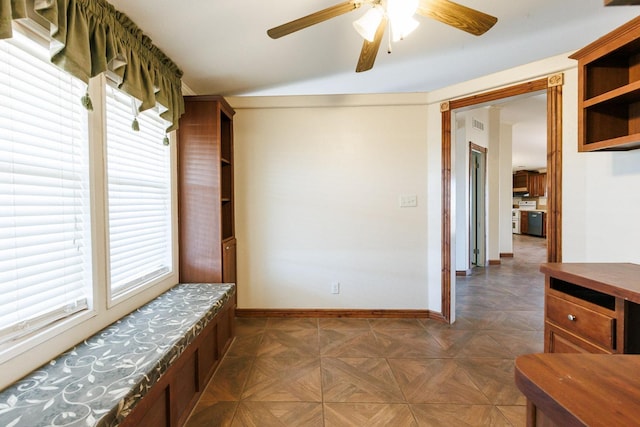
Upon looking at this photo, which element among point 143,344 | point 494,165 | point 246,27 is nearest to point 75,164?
point 143,344

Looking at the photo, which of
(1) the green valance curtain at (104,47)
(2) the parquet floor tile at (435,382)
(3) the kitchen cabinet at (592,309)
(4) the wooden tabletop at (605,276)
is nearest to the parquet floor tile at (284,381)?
(2) the parquet floor tile at (435,382)

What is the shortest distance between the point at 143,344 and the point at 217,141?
1665mm

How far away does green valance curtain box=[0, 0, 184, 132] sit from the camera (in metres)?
1.08

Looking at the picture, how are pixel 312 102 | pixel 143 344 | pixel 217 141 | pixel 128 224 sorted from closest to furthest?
pixel 143 344, pixel 128 224, pixel 217 141, pixel 312 102

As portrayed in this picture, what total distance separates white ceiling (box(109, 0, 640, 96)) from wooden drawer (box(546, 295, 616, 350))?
1.76 meters

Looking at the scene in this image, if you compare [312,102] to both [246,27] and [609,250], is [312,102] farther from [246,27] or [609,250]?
[609,250]

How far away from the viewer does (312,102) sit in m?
2.71

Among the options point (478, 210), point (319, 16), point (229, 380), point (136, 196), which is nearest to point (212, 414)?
point (229, 380)

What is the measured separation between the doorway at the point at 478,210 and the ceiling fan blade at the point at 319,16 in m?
4.60

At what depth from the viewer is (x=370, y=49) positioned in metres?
1.39

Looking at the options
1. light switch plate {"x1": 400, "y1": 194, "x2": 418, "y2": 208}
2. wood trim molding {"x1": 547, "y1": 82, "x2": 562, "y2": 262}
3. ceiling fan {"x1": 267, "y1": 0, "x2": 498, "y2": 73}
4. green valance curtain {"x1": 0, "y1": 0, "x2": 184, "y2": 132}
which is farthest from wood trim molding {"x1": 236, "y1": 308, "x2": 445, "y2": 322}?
ceiling fan {"x1": 267, "y1": 0, "x2": 498, "y2": 73}

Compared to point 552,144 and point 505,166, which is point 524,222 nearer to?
point 505,166

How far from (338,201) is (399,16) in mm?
1829

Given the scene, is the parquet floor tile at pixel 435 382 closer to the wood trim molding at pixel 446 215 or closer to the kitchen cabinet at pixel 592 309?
the kitchen cabinet at pixel 592 309
